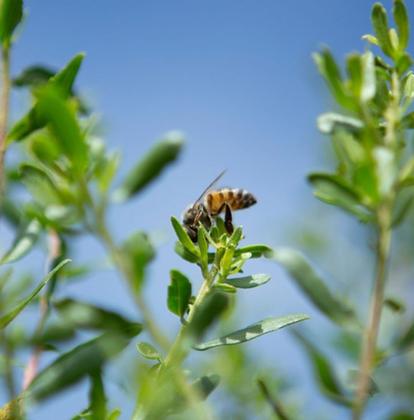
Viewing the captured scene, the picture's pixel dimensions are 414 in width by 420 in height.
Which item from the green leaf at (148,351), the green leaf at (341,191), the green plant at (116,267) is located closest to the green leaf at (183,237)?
the green plant at (116,267)

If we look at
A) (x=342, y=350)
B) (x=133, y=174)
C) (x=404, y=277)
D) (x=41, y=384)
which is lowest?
(x=404, y=277)

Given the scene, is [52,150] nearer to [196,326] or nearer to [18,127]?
[18,127]

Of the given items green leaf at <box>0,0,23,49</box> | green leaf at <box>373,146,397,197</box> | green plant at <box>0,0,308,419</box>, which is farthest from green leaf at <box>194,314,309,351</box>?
green leaf at <box>0,0,23,49</box>

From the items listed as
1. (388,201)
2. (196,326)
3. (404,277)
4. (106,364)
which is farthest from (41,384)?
(404,277)

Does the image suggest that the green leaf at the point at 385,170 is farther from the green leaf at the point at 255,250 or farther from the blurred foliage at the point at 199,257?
the green leaf at the point at 255,250

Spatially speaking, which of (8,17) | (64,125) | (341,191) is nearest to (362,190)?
(341,191)

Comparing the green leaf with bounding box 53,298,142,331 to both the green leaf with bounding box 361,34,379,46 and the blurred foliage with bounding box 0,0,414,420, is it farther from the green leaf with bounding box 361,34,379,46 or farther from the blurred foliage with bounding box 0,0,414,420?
the green leaf with bounding box 361,34,379,46
